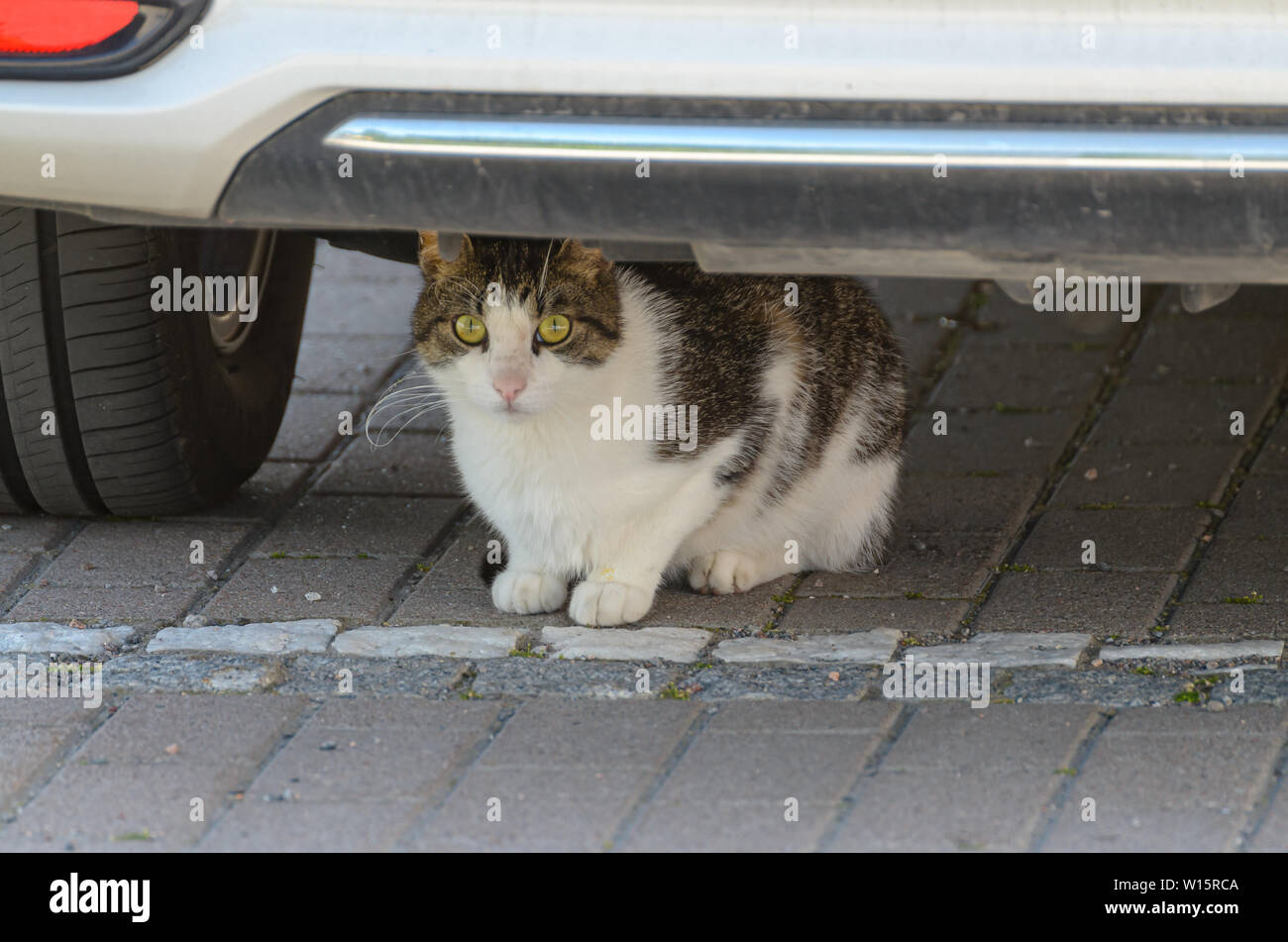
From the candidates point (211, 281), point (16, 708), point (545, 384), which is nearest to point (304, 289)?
point (211, 281)

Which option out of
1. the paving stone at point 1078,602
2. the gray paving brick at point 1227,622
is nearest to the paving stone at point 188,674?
the paving stone at point 1078,602

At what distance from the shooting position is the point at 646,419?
3131 millimetres

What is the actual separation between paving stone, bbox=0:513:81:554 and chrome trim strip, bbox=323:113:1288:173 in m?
1.60

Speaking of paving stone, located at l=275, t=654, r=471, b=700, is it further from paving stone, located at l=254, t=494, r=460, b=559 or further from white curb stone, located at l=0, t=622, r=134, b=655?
paving stone, located at l=254, t=494, r=460, b=559

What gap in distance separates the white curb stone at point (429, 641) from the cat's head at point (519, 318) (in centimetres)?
45

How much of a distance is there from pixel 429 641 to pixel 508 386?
532 millimetres

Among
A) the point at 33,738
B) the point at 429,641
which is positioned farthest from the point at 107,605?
the point at 429,641

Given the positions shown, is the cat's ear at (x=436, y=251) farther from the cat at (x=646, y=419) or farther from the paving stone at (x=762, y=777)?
the paving stone at (x=762, y=777)

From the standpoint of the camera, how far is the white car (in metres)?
2.23

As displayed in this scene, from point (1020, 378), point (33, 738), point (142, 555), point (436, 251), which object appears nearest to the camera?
point (33, 738)

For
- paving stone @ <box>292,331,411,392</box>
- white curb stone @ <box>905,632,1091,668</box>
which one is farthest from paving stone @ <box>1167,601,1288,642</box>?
paving stone @ <box>292,331,411,392</box>

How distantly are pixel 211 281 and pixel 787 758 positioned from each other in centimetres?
174

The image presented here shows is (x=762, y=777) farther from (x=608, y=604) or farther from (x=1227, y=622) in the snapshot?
(x=1227, y=622)

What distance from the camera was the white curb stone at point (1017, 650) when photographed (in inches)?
114
